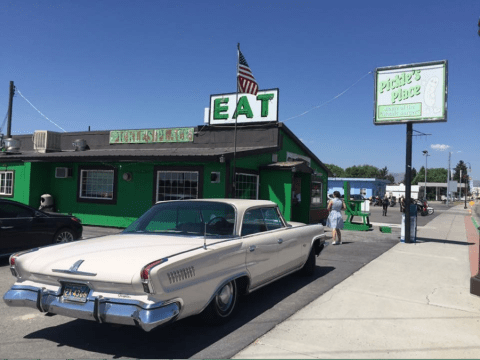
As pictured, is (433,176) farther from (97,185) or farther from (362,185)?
(97,185)

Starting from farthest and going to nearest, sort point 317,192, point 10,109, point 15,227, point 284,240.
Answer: point 10,109
point 317,192
point 15,227
point 284,240

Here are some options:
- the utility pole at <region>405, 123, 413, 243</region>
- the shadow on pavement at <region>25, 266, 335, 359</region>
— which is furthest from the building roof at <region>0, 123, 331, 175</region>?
the shadow on pavement at <region>25, 266, 335, 359</region>

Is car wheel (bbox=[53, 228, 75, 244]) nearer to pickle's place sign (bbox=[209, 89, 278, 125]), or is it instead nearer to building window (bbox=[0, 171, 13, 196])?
pickle's place sign (bbox=[209, 89, 278, 125])

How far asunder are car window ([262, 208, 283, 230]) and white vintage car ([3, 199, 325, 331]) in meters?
0.04

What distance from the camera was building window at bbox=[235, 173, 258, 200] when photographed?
13.3m

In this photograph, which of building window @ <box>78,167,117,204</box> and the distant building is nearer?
building window @ <box>78,167,117,204</box>

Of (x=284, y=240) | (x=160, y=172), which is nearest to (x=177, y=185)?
(x=160, y=172)

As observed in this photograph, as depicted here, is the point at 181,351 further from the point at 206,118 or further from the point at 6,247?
the point at 206,118

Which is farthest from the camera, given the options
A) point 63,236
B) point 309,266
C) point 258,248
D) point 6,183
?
point 6,183

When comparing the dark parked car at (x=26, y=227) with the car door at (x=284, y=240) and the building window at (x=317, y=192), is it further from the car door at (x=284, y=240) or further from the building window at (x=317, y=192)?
the building window at (x=317, y=192)

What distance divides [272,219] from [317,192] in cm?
1241

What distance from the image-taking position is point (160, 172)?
44.9 feet

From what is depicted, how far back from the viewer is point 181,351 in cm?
388

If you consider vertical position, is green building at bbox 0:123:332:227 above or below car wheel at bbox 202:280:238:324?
above
